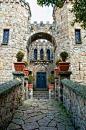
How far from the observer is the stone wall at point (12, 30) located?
8.37 m

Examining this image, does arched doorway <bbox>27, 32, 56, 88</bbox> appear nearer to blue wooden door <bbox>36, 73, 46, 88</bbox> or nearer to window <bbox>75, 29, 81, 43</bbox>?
blue wooden door <bbox>36, 73, 46, 88</bbox>

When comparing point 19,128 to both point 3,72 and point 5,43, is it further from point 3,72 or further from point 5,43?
point 5,43

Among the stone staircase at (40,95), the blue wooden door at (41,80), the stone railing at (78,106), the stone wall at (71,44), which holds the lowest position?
the stone staircase at (40,95)

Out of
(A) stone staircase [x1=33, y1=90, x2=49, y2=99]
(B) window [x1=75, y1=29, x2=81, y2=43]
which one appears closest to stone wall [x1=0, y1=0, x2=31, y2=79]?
(A) stone staircase [x1=33, y1=90, x2=49, y2=99]

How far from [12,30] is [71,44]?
5594 mm

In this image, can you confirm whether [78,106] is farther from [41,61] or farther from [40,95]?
[41,61]

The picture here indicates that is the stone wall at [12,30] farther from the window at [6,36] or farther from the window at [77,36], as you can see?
the window at [77,36]

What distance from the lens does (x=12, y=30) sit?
8969mm

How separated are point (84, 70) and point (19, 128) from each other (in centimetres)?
727

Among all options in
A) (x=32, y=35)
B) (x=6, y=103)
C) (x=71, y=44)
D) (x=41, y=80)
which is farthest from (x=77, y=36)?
Answer: (x=6, y=103)

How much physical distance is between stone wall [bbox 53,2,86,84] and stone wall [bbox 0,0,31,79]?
360 centimetres

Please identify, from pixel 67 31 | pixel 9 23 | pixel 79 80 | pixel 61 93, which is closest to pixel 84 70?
pixel 79 80

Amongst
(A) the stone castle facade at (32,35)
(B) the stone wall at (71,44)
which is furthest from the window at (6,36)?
(B) the stone wall at (71,44)

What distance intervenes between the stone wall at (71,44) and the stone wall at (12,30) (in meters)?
3.60
